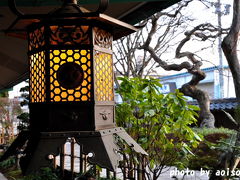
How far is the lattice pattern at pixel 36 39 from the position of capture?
1.18 metres

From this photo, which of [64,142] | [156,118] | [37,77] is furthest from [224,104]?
[64,142]

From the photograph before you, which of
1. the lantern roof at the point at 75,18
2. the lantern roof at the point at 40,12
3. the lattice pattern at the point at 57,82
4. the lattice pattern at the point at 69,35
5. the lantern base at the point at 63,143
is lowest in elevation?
the lantern base at the point at 63,143

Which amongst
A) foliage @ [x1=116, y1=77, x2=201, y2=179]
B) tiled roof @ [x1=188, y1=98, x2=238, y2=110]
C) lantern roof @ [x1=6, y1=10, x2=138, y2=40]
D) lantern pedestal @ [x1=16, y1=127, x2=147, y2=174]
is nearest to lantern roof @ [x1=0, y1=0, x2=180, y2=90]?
lantern roof @ [x1=6, y1=10, x2=138, y2=40]

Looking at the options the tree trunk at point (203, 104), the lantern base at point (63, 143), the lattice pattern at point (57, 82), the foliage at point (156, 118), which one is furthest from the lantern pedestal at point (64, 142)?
the tree trunk at point (203, 104)

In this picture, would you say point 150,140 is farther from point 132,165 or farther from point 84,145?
point 84,145

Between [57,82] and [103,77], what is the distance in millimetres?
197

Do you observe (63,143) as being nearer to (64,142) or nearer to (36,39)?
(64,142)

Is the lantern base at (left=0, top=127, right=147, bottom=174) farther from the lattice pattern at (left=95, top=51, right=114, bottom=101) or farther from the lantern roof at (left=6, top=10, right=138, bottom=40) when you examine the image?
the lantern roof at (left=6, top=10, right=138, bottom=40)

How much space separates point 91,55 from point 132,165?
6.11 ft

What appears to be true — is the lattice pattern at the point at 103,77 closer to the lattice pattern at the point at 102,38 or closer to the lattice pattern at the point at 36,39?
the lattice pattern at the point at 102,38

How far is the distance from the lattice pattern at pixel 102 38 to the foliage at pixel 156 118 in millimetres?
1121

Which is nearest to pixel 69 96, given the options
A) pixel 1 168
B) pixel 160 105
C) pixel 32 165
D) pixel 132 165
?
pixel 32 165

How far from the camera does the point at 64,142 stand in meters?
1.05

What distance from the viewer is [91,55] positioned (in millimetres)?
1149
